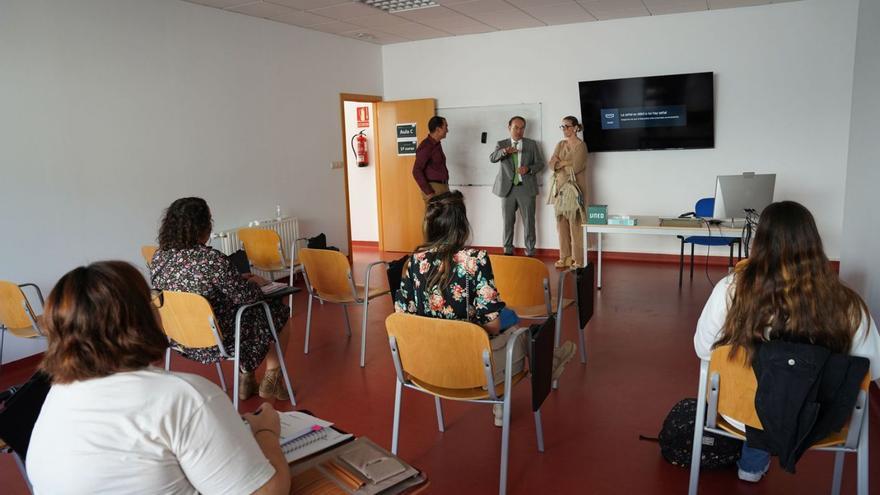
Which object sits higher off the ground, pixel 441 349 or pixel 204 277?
pixel 204 277

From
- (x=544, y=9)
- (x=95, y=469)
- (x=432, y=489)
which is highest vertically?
(x=544, y=9)

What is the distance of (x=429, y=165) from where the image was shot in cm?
703

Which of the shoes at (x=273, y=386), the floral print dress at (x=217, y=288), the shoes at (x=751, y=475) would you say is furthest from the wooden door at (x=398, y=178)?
the shoes at (x=751, y=475)

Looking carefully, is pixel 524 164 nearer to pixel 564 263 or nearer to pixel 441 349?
pixel 564 263

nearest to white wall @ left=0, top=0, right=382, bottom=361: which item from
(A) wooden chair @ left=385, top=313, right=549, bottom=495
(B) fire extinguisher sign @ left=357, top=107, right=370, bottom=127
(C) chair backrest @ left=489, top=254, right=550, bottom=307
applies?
(B) fire extinguisher sign @ left=357, top=107, right=370, bottom=127

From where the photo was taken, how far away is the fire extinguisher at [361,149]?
855 cm

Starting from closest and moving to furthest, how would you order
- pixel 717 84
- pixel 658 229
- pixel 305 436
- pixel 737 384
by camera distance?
pixel 305 436
pixel 737 384
pixel 658 229
pixel 717 84

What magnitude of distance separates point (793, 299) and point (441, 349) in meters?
1.20

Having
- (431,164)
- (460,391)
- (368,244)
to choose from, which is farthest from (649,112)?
(460,391)

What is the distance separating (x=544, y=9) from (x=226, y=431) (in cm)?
591

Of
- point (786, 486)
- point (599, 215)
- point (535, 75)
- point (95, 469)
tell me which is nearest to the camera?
point (95, 469)

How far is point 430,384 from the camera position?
8.04ft

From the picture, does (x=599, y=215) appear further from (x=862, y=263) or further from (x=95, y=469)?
(x=95, y=469)

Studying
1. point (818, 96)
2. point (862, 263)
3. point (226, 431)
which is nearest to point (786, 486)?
point (862, 263)
